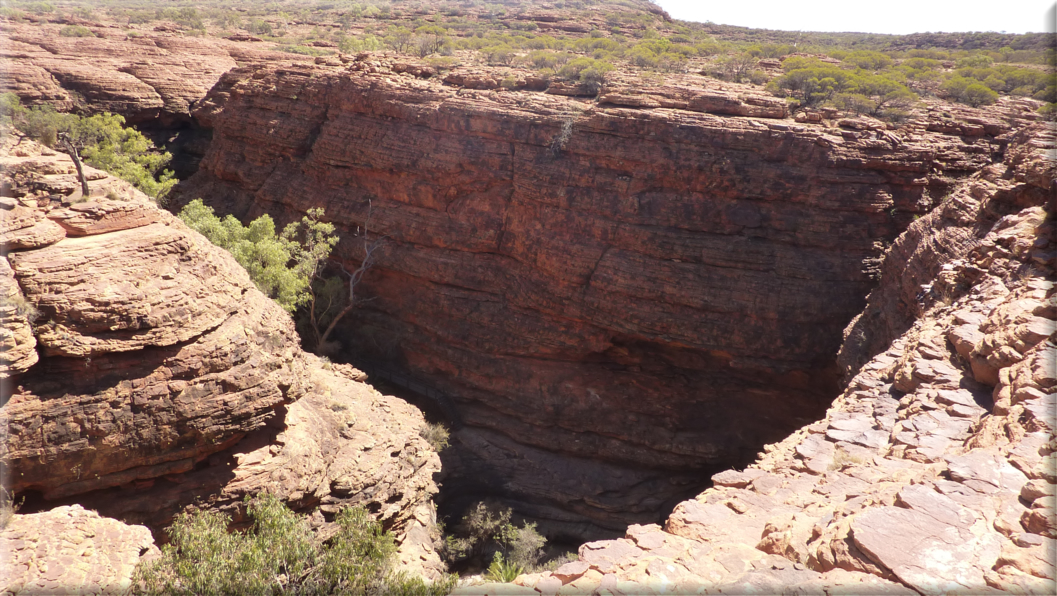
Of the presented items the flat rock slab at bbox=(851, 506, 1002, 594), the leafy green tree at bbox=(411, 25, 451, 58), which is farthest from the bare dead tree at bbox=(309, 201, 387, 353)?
the flat rock slab at bbox=(851, 506, 1002, 594)

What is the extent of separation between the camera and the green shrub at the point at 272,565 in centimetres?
665

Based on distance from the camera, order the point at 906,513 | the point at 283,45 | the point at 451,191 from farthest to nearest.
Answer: the point at 283,45 < the point at 451,191 < the point at 906,513

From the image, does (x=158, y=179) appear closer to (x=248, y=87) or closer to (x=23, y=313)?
(x=248, y=87)

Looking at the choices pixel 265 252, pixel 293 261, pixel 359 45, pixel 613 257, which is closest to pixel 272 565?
pixel 265 252

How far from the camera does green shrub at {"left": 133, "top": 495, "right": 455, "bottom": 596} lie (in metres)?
6.65

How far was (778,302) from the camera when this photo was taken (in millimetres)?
17328

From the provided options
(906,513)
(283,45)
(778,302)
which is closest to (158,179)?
(283,45)

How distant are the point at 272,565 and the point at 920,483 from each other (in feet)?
24.9

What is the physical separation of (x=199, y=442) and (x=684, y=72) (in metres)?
22.7

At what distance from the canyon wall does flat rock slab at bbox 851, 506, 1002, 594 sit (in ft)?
40.6

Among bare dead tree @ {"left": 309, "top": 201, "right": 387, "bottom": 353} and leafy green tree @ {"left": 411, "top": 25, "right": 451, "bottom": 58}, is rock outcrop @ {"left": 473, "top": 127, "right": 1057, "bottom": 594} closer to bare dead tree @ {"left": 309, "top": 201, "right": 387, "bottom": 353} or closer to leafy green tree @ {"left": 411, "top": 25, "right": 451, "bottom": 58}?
bare dead tree @ {"left": 309, "top": 201, "right": 387, "bottom": 353}

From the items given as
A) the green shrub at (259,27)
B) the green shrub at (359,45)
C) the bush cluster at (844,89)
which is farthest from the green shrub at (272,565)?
the green shrub at (259,27)

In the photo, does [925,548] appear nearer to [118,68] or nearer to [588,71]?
[588,71]

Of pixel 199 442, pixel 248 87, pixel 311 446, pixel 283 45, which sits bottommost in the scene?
pixel 311 446
